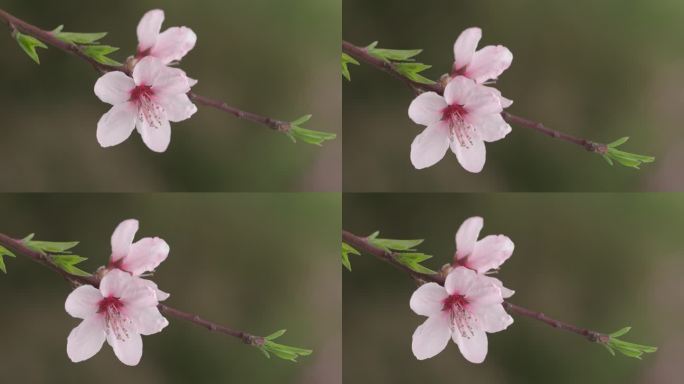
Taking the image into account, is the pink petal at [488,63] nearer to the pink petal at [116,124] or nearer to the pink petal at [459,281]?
the pink petal at [459,281]

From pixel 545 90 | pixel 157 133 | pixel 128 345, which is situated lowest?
pixel 128 345

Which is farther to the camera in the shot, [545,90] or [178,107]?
[545,90]

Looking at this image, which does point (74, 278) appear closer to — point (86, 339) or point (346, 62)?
point (86, 339)

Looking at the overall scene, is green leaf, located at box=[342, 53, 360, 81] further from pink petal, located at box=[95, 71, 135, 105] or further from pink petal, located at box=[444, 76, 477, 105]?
pink petal, located at box=[95, 71, 135, 105]

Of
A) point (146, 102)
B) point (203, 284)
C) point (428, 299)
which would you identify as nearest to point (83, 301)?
point (203, 284)

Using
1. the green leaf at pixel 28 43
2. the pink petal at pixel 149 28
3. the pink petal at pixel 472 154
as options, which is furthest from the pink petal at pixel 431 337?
the green leaf at pixel 28 43

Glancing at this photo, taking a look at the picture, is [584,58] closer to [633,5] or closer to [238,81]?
[633,5]

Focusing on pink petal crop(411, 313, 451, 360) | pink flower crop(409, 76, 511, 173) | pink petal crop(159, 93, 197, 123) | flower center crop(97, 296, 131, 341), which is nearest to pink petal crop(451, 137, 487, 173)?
pink flower crop(409, 76, 511, 173)
